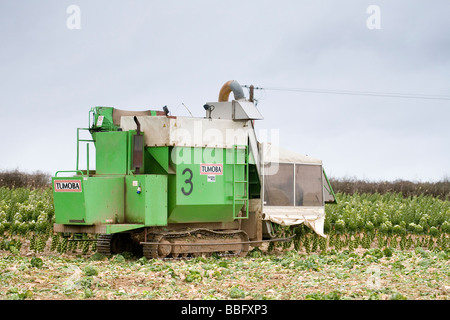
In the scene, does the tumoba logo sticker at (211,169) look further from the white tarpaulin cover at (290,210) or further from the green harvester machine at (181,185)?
the white tarpaulin cover at (290,210)

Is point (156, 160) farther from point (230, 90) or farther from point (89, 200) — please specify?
point (230, 90)

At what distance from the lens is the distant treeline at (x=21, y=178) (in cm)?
3666

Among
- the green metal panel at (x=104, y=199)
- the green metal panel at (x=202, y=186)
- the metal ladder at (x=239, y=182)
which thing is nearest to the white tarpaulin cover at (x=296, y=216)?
the metal ladder at (x=239, y=182)

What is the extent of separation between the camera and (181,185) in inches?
525

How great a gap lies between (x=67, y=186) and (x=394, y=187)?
31.1 m

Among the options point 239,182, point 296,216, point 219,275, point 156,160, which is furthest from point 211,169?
point 219,275

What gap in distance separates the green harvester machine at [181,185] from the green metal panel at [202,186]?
0.8 inches

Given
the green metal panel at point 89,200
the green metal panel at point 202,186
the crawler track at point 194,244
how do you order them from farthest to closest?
the green metal panel at point 202,186, the crawler track at point 194,244, the green metal panel at point 89,200

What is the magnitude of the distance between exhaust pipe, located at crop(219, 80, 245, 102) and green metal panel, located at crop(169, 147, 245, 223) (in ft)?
5.03

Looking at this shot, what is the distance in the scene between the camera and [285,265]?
41.0 feet

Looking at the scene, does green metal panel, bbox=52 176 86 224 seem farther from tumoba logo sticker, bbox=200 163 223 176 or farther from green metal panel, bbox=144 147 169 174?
tumoba logo sticker, bbox=200 163 223 176
